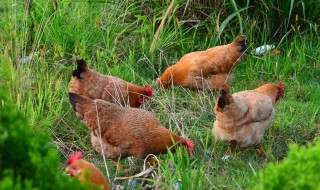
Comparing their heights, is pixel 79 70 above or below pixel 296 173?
below

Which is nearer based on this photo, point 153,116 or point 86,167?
point 86,167

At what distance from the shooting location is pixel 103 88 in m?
5.35

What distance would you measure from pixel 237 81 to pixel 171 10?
100 centimetres

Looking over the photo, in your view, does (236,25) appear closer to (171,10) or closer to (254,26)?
(254,26)

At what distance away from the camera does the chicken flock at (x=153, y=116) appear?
4508 mm

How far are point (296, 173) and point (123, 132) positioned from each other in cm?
244

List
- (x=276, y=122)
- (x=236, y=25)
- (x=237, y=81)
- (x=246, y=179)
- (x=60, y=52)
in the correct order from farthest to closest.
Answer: (x=236, y=25) < (x=237, y=81) < (x=60, y=52) < (x=276, y=122) < (x=246, y=179)

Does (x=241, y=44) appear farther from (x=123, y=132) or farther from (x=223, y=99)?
(x=123, y=132)

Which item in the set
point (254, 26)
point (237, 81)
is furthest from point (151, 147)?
point (254, 26)

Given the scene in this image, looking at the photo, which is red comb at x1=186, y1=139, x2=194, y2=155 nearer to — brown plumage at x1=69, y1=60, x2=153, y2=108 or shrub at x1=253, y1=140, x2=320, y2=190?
brown plumage at x1=69, y1=60, x2=153, y2=108

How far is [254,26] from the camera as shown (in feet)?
22.7

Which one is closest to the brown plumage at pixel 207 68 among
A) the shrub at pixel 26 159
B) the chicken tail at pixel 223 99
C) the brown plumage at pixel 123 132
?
the chicken tail at pixel 223 99

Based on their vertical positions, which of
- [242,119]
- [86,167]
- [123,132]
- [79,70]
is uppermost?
[86,167]

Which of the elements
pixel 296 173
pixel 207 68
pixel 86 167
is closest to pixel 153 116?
pixel 86 167
